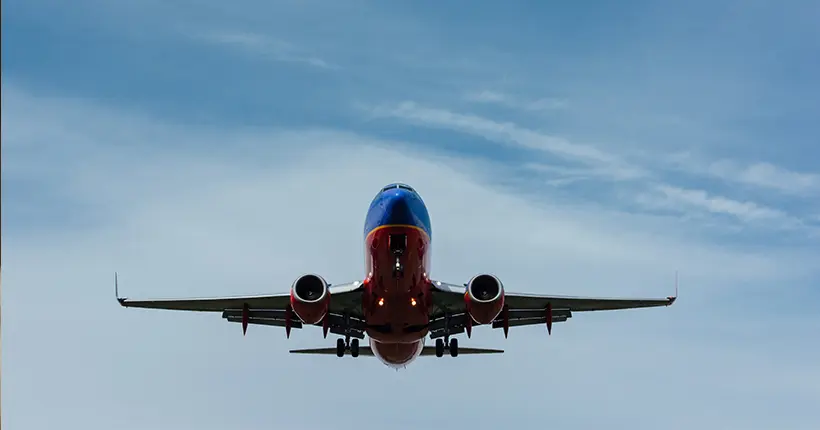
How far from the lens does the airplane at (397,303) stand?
3009 cm

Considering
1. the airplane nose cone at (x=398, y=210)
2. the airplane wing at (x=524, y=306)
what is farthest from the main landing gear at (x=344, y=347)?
the airplane nose cone at (x=398, y=210)

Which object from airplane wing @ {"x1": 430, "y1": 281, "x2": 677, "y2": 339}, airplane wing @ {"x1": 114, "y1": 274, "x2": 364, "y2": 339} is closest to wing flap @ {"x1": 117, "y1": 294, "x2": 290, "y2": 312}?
airplane wing @ {"x1": 114, "y1": 274, "x2": 364, "y2": 339}

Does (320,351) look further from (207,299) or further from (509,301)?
(509,301)

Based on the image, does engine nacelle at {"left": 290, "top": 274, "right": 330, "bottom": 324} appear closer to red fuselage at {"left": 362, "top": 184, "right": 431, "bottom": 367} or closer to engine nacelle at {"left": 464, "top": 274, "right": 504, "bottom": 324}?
red fuselage at {"left": 362, "top": 184, "right": 431, "bottom": 367}

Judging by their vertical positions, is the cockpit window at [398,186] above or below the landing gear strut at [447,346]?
above

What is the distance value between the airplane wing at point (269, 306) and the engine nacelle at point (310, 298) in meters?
2.28

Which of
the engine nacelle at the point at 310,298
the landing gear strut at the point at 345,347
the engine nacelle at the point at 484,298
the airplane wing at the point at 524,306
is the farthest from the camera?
the landing gear strut at the point at 345,347

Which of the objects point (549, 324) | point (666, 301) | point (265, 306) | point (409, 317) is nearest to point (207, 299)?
point (265, 306)

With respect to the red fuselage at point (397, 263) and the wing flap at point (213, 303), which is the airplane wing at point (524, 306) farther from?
the wing flap at point (213, 303)

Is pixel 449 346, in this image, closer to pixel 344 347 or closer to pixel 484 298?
pixel 344 347

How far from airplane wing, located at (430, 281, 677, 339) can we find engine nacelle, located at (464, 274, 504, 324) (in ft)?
6.53

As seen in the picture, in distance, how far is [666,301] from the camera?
3481 centimetres

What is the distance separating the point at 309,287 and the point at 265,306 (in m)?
5.68

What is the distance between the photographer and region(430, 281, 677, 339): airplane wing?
109ft
